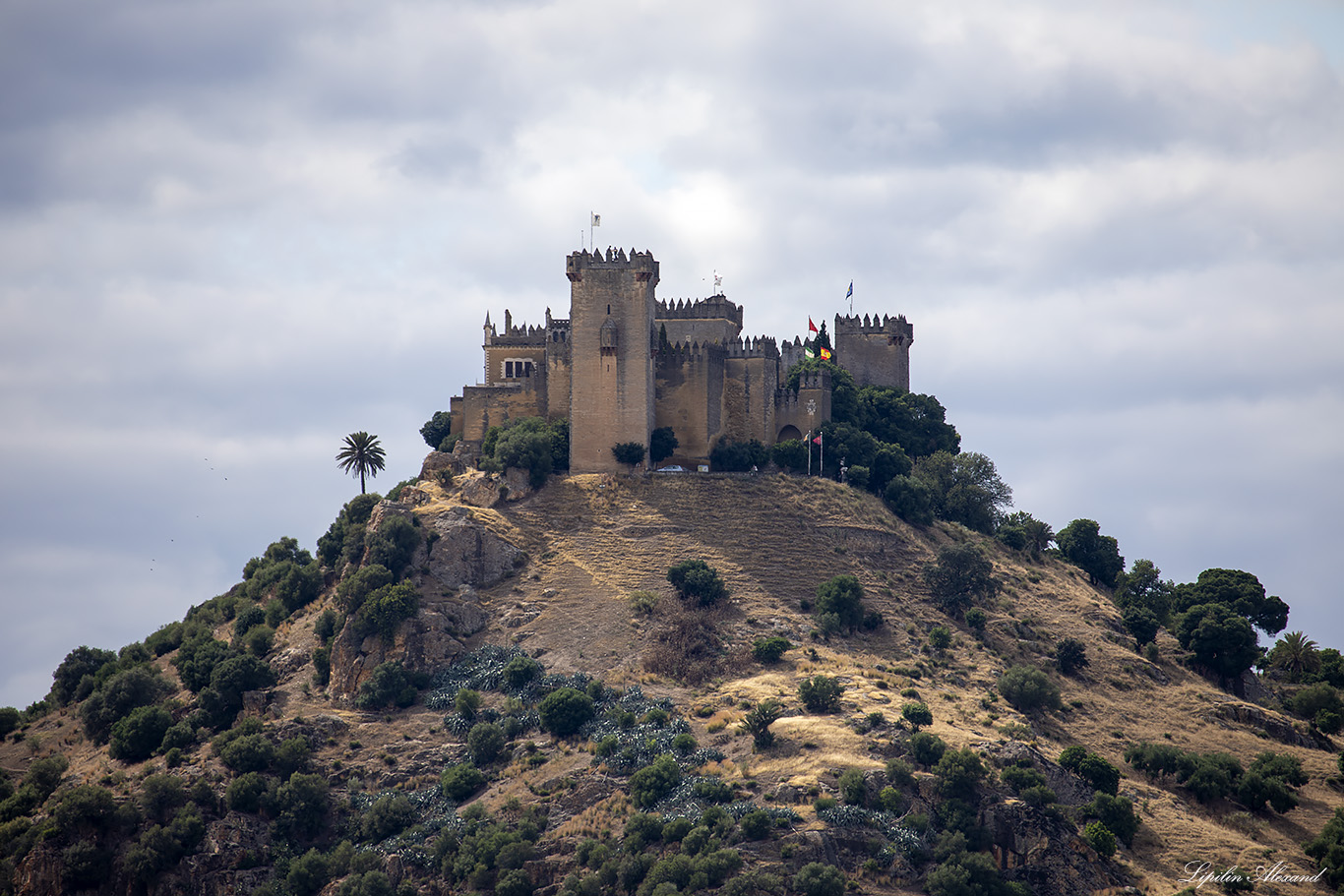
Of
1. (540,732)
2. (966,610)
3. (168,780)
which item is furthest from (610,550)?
(168,780)

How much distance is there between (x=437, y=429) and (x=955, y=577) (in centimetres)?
3688

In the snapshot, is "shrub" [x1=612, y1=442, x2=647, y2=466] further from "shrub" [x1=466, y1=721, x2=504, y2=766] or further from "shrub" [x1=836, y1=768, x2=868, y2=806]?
"shrub" [x1=836, y1=768, x2=868, y2=806]

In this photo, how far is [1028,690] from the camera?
3600 inches

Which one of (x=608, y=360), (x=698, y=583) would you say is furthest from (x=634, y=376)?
(x=698, y=583)

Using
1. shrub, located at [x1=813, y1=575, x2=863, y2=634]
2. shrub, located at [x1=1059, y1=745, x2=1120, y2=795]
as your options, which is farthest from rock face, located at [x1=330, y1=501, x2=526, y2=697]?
shrub, located at [x1=1059, y1=745, x2=1120, y2=795]

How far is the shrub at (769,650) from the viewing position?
92.8 m

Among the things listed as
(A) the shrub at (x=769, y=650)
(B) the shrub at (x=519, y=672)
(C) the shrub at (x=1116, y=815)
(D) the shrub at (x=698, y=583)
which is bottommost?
(C) the shrub at (x=1116, y=815)

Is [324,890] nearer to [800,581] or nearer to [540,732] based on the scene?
[540,732]

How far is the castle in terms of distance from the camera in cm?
10481

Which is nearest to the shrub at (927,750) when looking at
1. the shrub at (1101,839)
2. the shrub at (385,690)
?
the shrub at (1101,839)

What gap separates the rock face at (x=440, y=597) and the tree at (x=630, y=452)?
8.98 metres

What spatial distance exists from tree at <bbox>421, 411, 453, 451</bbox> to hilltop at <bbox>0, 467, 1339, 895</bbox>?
9444 mm

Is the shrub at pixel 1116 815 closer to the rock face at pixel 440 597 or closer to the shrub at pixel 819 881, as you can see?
the shrub at pixel 819 881

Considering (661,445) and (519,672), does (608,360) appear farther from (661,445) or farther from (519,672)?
(519,672)
